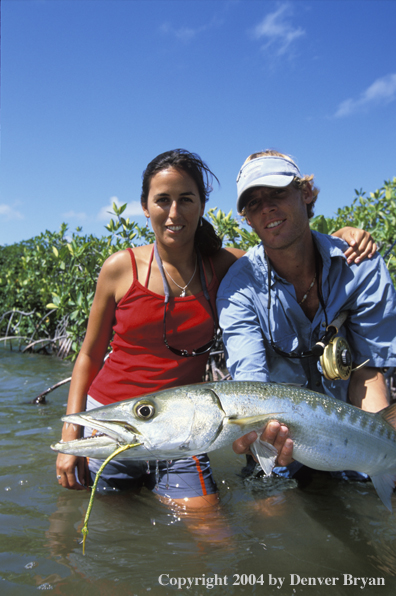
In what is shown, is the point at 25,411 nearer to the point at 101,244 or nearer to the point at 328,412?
the point at 101,244

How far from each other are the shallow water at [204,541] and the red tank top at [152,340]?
842 millimetres

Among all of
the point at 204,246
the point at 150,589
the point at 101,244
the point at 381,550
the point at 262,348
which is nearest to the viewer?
the point at 150,589

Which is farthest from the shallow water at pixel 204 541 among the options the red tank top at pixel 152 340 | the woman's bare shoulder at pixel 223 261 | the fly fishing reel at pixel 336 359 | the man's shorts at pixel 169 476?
the woman's bare shoulder at pixel 223 261

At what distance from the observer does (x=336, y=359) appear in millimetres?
3002

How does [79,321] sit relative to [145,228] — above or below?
below

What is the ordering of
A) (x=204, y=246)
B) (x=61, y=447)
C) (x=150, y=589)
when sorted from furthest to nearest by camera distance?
(x=204, y=246)
(x=150, y=589)
(x=61, y=447)

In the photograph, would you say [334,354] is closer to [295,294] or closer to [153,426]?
[295,294]

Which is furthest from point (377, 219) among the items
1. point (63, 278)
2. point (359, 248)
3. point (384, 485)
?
point (63, 278)

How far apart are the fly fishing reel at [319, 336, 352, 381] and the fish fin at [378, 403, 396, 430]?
598 mm

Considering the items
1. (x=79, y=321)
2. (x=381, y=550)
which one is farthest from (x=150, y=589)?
(x=79, y=321)

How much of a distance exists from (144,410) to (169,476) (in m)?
1.37

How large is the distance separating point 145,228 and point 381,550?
646 centimetres

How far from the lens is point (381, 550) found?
2.48 m

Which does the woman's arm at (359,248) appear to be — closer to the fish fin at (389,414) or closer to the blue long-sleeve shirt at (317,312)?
the blue long-sleeve shirt at (317,312)
